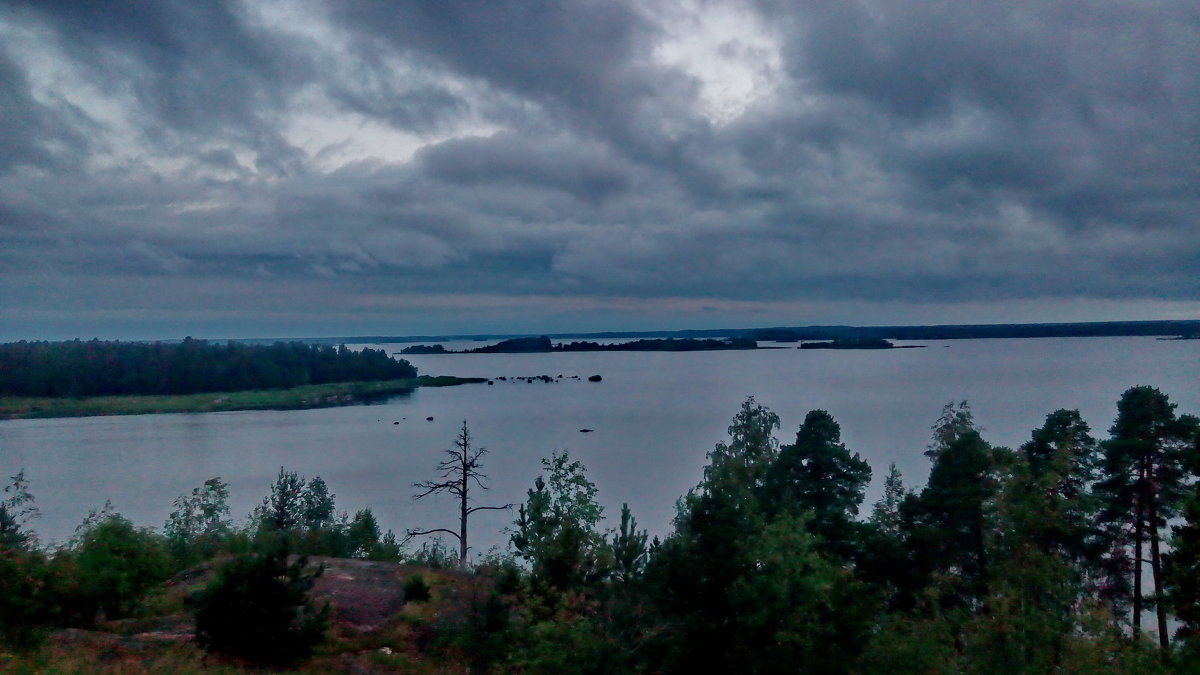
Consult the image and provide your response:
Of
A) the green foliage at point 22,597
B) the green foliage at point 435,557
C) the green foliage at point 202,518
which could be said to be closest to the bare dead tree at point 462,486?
the green foliage at point 435,557

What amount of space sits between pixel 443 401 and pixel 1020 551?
72468 mm

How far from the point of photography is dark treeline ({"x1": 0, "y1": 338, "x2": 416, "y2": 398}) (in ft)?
195

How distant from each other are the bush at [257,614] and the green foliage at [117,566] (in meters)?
3.22

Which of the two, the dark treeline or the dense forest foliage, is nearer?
the dense forest foliage

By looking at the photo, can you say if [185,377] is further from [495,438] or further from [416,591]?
[416,591]

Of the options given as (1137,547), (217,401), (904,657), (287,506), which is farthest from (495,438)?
(904,657)

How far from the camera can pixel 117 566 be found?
12266 millimetres

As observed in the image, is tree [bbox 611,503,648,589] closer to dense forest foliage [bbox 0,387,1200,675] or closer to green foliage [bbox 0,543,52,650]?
dense forest foliage [bbox 0,387,1200,675]

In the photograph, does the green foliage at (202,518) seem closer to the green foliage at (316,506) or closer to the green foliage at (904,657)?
the green foliage at (316,506)

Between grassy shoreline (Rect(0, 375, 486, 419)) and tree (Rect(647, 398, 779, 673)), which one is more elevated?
tree (Rect(647, 398, 779, 673))

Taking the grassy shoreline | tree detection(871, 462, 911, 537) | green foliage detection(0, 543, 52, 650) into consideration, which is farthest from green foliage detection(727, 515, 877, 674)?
the grassy shoreline

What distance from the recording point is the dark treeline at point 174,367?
195 ft

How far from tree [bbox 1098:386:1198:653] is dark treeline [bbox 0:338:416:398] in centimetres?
6192

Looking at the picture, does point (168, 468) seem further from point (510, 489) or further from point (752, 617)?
point (752, 617)
